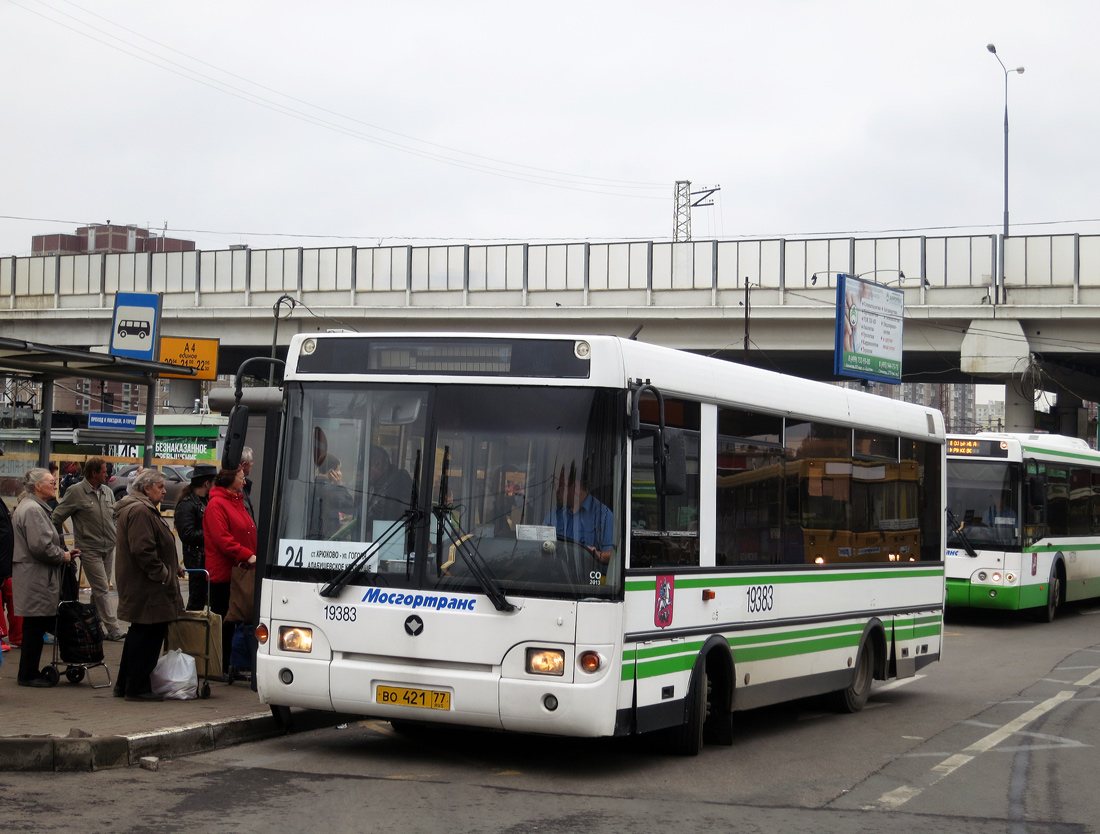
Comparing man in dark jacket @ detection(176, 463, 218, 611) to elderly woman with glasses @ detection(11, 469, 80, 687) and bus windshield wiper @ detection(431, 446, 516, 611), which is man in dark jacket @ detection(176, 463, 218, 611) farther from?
bus windshield wiper @ detection(431, 446, 516, 611)

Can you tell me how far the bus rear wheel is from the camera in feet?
37.8

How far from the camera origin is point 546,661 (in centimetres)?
771

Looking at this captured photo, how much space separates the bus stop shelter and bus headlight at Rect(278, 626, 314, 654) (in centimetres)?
404

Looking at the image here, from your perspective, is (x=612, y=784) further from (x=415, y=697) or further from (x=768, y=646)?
(x=768, y=646)

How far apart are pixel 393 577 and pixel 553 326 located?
3795 centimetres

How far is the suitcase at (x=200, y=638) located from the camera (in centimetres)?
1049

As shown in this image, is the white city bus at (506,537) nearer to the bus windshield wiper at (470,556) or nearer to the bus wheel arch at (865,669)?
the bus windshield wiper at (470,556)

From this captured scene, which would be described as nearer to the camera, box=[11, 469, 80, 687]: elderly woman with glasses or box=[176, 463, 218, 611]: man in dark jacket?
box=[11, 469, 80, 687]: elderly woman with glasses

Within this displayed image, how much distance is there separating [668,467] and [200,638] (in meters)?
4.50

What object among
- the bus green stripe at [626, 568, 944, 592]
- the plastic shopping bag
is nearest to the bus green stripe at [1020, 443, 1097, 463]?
the bus green stripe at [626, 568, 944, 592]

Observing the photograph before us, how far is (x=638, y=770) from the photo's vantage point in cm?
844

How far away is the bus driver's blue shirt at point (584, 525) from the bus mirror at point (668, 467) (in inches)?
15.5

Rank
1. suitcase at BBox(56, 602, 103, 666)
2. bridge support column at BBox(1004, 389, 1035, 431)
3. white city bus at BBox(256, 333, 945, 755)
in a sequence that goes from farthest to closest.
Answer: bridge support column at BBox(1004, 389, 1035, 431) → suitcase at BBox(56, 602, 103, 666) → white city bus at BBox(256, 333, 945, 755)

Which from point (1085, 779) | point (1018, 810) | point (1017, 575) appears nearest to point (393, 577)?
point (1018, 810)
